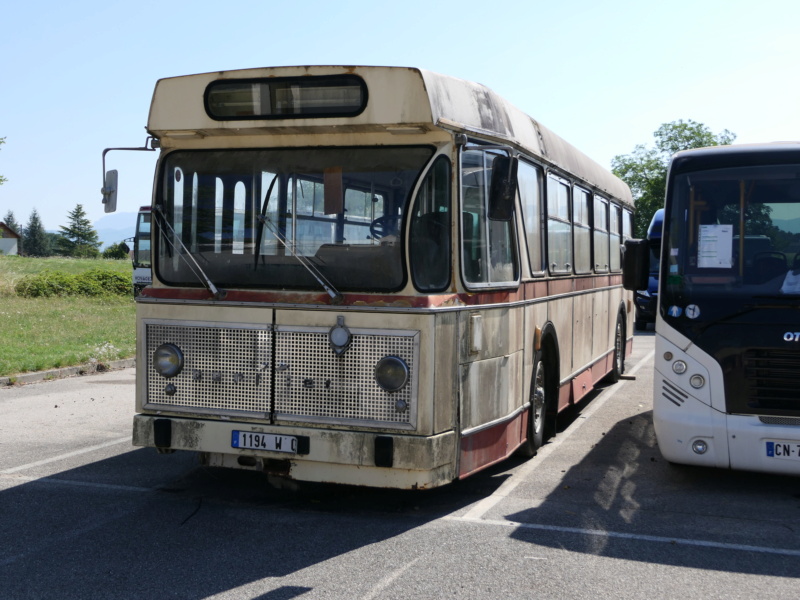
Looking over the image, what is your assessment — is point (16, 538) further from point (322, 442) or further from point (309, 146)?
point (309, 146)

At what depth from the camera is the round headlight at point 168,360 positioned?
6738mm

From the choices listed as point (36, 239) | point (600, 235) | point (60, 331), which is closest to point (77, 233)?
point (36, 239)

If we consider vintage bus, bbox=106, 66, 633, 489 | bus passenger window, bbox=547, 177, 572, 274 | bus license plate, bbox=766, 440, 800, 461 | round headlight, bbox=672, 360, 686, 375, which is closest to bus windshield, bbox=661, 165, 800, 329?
round headlight, bbox=672, 360, 686, 375

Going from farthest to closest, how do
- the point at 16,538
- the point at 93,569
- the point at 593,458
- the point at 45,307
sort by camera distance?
1. the point at 45,307
2. the point at 593,458
3. the point at 16,538
4. the point at 93,569

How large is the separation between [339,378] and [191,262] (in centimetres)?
148

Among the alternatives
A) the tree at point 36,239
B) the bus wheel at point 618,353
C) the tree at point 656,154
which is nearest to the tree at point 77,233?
the tree at point 36,239

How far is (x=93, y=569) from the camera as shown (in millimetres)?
5320

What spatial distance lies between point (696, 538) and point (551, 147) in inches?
177

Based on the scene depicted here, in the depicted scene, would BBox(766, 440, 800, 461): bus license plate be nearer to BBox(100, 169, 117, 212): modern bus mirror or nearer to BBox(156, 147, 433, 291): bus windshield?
BBox(156, 147, 433, 291): bus windshield

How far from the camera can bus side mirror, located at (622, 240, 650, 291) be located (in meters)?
8.12

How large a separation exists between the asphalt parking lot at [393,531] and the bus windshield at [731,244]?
1.54m

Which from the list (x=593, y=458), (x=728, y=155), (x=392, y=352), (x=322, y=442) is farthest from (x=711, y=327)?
(x=322, y=442)

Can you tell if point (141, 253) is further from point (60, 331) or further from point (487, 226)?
point (487, 226)

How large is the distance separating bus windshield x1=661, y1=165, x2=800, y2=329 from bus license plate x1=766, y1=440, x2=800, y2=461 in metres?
1.02
